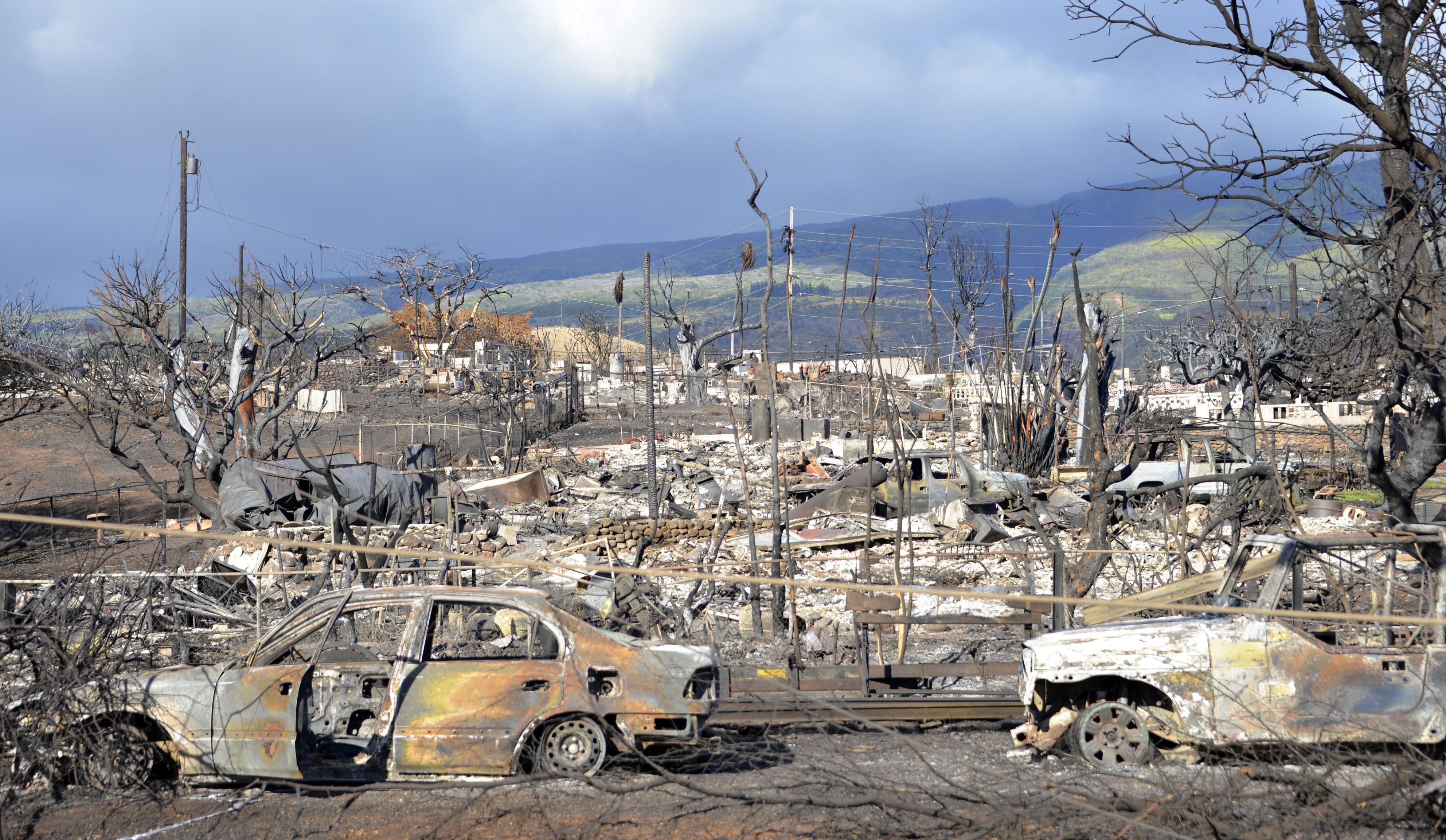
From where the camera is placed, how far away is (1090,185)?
7.70m

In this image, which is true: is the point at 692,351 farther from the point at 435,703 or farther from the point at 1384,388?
the point at 435,703

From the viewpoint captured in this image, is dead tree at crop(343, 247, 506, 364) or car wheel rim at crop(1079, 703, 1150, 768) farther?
dead tree at crop(343, 247, 506, 364)

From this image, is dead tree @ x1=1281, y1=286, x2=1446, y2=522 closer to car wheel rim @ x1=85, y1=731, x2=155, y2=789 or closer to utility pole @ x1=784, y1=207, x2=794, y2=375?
utility pole @ x1=784, y1=207, x2=794, y2=375

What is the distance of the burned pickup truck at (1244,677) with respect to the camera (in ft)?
20.1

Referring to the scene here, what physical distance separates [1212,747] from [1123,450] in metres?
19.0

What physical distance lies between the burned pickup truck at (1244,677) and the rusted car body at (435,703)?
241cm

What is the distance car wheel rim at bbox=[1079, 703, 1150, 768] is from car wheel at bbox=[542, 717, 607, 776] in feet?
10.2

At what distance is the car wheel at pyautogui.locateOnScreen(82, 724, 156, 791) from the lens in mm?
6258

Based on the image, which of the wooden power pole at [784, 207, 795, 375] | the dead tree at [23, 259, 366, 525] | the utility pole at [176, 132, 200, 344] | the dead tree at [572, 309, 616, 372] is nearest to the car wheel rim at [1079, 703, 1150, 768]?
the wooden power pole at [784, 207, 795, 375]

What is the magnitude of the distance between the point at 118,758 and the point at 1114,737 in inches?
248

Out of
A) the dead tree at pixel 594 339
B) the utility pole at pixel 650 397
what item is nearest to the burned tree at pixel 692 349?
the dead tree at pixel 594 339

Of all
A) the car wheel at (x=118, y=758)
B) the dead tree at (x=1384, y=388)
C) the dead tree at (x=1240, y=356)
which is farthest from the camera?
the dead tree at (x=1240, y=356)

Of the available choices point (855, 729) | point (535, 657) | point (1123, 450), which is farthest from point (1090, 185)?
point (1123, 450)

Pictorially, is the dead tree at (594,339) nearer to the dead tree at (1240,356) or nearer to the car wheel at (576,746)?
the dead tree at (1240,356)
